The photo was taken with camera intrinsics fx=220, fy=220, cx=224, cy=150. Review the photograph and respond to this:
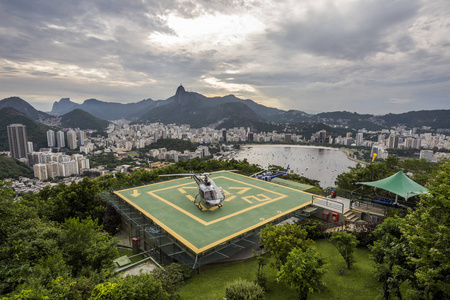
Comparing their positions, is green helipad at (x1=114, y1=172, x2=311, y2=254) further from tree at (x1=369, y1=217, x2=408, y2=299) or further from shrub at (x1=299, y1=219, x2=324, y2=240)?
tree at (x1=369, y1=217, x2=408, y2=299)

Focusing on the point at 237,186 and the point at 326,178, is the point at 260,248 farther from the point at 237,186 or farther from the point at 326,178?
the point at 326,178

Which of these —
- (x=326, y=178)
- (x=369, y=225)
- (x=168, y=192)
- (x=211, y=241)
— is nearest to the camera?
(x=211, y=241)

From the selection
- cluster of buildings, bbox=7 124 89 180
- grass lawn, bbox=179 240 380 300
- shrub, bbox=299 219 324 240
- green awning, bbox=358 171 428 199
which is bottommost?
cluster of buildings, bbox=7 124 89 180

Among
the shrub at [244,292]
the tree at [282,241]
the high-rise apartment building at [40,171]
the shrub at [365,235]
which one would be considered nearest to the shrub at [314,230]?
the shrub at [365,235]

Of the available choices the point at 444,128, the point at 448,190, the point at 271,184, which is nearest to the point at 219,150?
the point at 271,184

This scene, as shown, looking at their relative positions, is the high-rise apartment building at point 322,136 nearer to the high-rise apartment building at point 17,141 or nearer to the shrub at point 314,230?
the shrub at point 314,230

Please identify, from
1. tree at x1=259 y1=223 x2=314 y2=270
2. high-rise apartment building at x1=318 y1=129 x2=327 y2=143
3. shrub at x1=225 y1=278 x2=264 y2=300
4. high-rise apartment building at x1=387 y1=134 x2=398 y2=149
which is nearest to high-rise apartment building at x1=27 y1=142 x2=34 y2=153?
shrub at x1=225 y1=278 x2=264 y2=300
